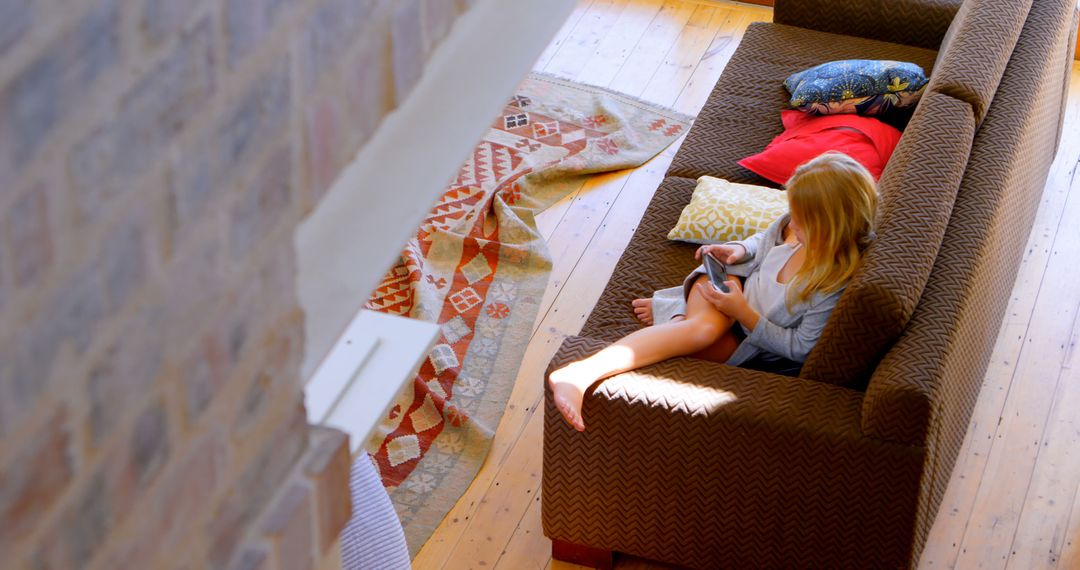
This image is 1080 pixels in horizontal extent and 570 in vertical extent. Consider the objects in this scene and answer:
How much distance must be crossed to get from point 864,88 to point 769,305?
1.11 m

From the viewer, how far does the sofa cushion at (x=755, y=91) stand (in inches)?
148

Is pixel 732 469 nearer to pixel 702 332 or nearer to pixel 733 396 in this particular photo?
pixel 733 396

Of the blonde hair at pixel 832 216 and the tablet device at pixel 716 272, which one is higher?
Answer: the blonde hair at pixel 832 216

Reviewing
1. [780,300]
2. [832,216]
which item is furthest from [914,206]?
[780,300]

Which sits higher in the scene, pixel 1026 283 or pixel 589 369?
pixel 589 369

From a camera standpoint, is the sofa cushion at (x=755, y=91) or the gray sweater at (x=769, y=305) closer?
the gray sweater at (x=769, y=305)

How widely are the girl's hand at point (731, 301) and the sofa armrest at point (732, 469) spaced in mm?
180

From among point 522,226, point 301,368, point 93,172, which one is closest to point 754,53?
point 522,226

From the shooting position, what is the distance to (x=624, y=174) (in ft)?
14.7

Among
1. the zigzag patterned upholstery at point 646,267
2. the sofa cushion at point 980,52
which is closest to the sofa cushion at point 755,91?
the zigzag patterned upholstery at point 646,267

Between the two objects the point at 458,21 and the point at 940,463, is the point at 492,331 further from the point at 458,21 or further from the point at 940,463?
the point at 458,21

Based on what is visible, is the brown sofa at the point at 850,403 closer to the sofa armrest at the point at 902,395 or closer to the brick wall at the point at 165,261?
the sofa armrest at the point at 902,395

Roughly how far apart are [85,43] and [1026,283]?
12.1 feet

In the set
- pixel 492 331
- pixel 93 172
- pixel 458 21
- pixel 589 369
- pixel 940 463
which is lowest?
pixel 492 331
